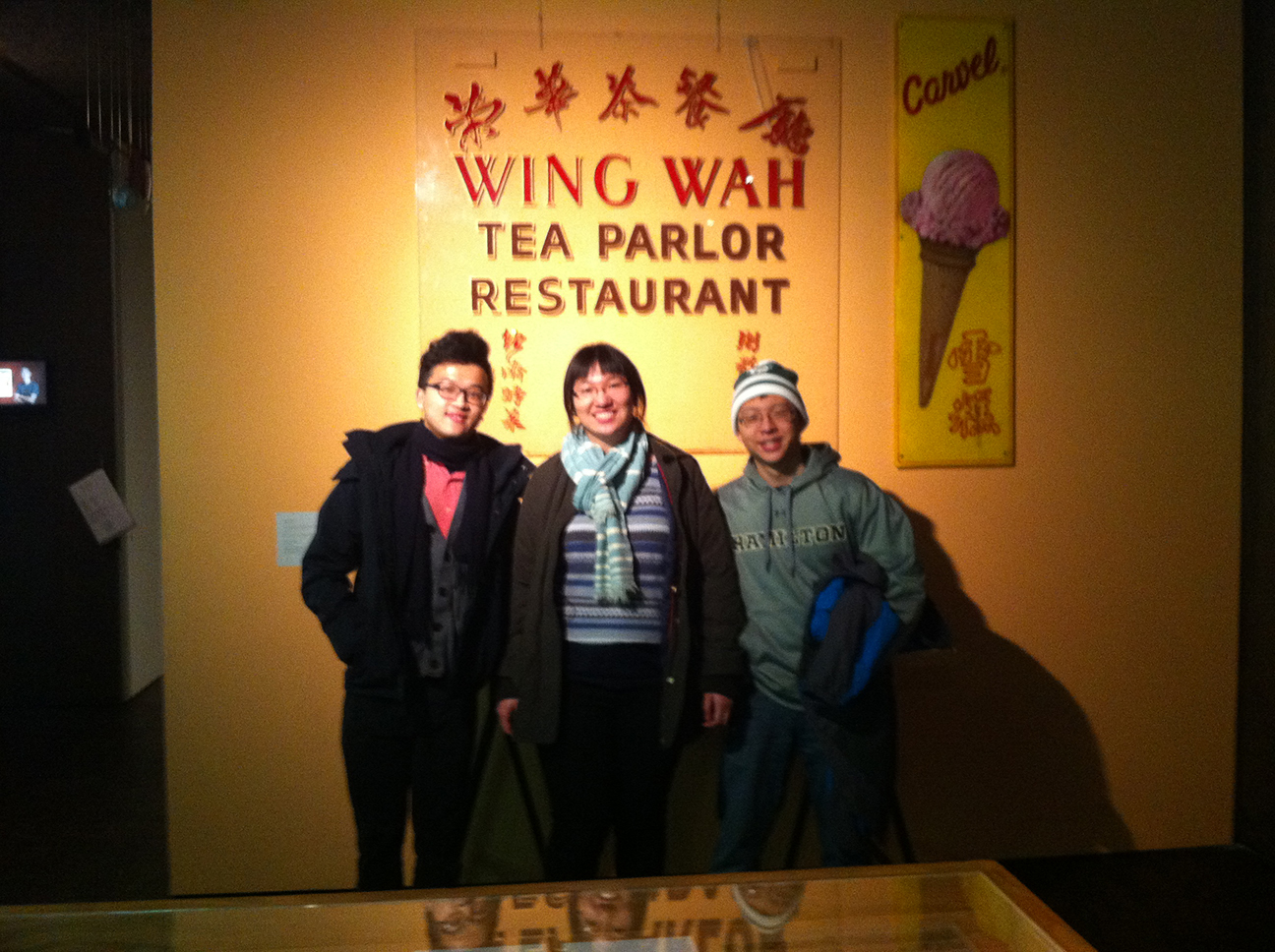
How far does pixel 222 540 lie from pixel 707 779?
57.7 inches

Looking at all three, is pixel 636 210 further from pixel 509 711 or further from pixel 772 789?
pixel 772 789

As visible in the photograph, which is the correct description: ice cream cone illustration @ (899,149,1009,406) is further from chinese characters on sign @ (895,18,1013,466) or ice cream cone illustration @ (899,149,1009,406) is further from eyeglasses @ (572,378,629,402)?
eyeglasses @ (572,378,629,402)

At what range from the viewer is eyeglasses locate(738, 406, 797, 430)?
2.47 metres

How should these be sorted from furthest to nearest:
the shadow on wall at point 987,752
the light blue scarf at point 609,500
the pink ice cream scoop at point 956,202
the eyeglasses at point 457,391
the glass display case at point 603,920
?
the shadow on wall at point 987,752 < the pink ice cream scoop at point 956,202 < the eyeglasses at point 457,391 < the light blue scarf at point 609,500 < the glass display case at point 603,920

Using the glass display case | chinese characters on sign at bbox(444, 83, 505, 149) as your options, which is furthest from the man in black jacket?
the glass display case

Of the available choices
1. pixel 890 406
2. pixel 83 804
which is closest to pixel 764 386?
pixel 890 406

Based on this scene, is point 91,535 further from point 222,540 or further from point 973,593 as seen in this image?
point 973,593

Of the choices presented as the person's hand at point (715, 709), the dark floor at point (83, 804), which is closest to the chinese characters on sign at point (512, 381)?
the person's hand at point (715, 709)

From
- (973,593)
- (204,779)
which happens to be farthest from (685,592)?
(204,779)

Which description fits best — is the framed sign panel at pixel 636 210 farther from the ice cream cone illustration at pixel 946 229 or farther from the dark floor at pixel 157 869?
the dark floor at pixel 157 869

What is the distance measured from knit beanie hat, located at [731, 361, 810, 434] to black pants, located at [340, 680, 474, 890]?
1.04 metres

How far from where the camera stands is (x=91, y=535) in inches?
150

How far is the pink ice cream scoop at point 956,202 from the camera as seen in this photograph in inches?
101

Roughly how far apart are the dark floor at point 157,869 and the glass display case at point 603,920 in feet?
3.63
